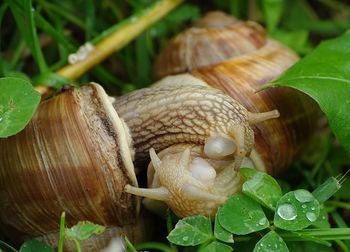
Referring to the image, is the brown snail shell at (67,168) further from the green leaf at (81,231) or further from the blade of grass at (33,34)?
the blade of grass at (33,34)

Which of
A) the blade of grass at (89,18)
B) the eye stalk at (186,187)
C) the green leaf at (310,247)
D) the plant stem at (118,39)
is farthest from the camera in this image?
the blade of grass at (89,18)

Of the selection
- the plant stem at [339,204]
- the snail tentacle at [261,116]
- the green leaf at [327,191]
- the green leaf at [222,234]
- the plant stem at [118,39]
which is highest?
the plant stem at [118,39]

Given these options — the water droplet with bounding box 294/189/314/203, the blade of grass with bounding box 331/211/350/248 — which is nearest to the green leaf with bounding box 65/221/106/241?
the water droplet with bounding box 294/189/314/203

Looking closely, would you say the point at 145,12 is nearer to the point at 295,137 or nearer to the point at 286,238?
the point at 295,137

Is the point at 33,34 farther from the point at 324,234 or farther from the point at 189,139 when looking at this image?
the point at 324,234

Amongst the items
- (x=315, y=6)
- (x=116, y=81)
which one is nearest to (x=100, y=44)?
(x=116, y=81)

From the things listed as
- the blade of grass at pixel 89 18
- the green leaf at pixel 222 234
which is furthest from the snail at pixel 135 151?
the blade of grass at pixel 89 18
